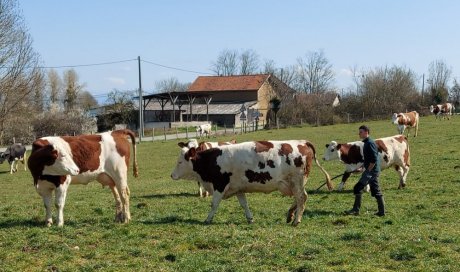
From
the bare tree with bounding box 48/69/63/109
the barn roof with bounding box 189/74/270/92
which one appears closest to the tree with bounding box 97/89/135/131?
the barn roof with bounding box 189/74/270/92

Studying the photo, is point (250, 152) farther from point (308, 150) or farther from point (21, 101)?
point (21, 101)

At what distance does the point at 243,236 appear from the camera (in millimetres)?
9250

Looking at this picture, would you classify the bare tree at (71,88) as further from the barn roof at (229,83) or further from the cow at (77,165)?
the cow at (77,165)

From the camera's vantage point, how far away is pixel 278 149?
1128 cm

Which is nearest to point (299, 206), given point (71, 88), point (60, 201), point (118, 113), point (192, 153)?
point (192, 153)

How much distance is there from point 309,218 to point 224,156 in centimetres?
243

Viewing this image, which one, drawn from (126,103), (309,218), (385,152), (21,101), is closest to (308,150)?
(309,218)

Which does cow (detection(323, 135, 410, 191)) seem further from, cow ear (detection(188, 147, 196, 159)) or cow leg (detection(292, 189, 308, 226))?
cow ear (detection(188, 147, 196, 159))

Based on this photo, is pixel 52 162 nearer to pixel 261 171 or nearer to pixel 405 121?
pixel 261 171

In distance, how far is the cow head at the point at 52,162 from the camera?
10.7 m

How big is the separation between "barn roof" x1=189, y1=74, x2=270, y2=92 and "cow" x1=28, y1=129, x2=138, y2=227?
252 ft

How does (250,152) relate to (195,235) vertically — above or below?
above

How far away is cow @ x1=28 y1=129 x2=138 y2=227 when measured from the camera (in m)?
10.8

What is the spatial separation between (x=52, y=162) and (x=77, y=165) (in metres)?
0.54
